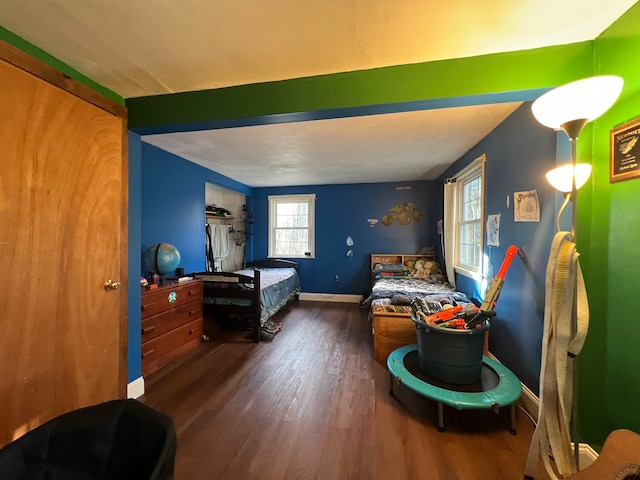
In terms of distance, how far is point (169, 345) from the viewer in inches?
100

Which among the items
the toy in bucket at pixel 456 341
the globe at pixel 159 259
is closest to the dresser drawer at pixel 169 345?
the globe at pixel 159 259

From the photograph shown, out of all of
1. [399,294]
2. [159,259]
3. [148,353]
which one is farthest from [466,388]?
[159,259]

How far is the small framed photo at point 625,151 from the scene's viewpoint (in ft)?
3.67

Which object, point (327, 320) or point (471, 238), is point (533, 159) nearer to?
point (471, 238)

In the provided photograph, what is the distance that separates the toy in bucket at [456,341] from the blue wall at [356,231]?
2.77 m

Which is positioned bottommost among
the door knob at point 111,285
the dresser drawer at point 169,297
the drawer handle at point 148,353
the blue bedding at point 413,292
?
the drawer handle at point 148,353

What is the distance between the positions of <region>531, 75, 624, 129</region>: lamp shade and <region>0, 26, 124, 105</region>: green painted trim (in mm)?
2530

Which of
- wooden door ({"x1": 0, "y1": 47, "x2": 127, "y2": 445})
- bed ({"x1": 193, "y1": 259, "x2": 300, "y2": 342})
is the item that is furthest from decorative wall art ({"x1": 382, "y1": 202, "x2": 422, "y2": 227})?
wooden door ({"x1": 0, "y1": 47, "x2": 127, "y2": 445})

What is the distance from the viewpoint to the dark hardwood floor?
1.40 metres

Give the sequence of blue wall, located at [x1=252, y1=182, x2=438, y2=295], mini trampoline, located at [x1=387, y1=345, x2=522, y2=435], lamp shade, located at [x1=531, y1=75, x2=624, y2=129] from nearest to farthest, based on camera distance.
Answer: lamp shade, located at [x1=531, y1=75, x2=624, y2=129] → mini trampoline, located at [x1=387, y1=345, x2=522, y2=435] → blue wall, located at [x1=252, y1=182, x2=438, y2=295]

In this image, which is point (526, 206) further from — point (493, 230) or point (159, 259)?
Answer: point (159, 259)

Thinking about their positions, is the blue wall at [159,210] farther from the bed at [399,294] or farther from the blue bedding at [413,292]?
the blue bedding at [413,292]

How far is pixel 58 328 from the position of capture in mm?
1406

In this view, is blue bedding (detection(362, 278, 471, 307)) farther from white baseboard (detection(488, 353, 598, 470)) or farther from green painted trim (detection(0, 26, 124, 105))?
green painted trim (detection(0, 26, 124, 105))
